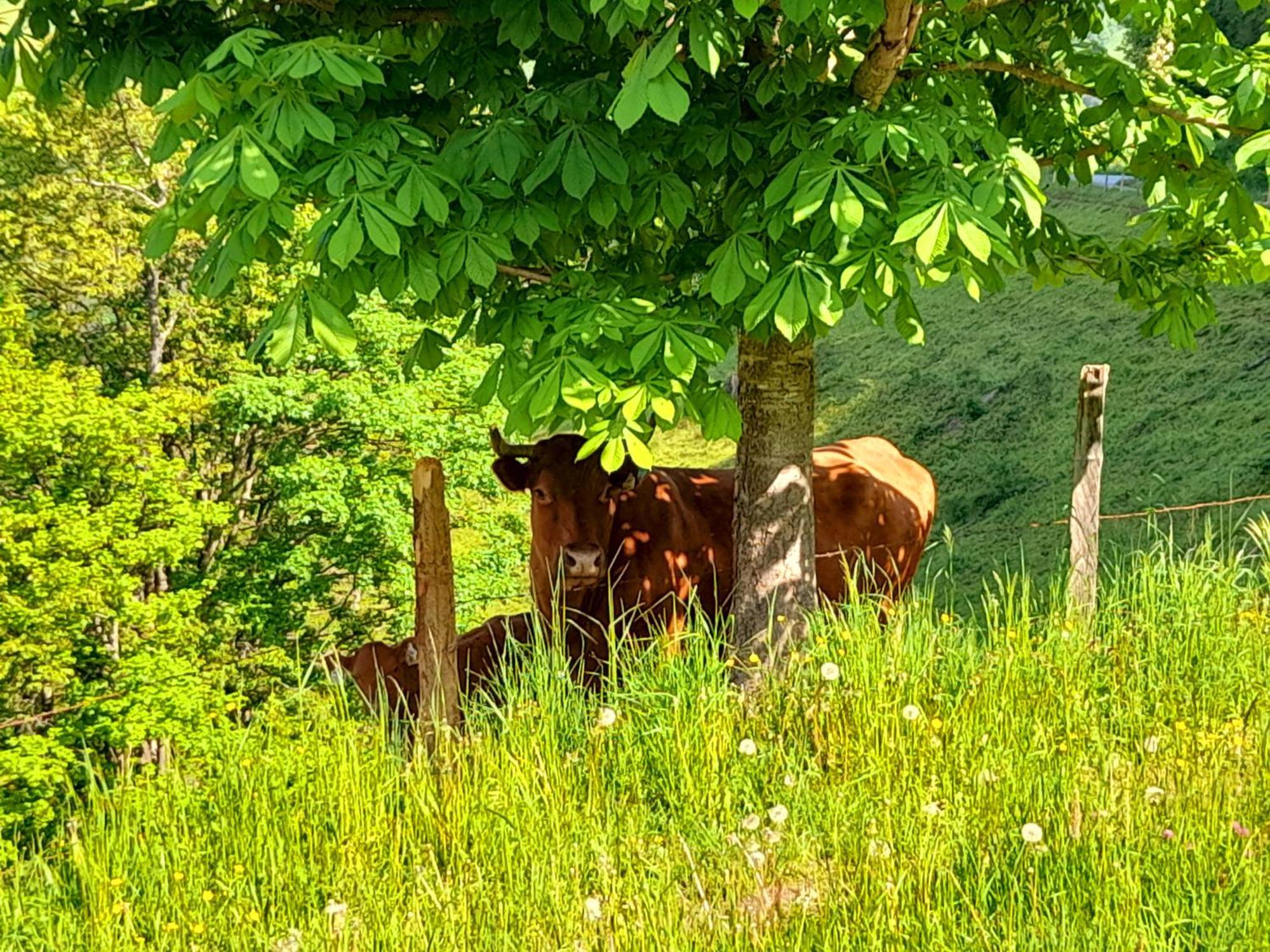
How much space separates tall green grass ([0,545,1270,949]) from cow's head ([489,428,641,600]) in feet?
5.38

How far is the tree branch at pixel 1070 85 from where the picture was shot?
6637 millimetres

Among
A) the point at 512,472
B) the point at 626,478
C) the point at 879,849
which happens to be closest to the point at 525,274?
the point at 626,478

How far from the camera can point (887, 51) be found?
6.07 m

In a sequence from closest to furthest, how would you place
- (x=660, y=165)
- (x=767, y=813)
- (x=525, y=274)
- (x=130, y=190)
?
(x=767, y=813) < (x=660, y=165) < (x=525, y=274) < (x=130, y=190)

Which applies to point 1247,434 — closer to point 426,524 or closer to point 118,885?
point 426,524

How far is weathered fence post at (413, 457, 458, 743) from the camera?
645 cm

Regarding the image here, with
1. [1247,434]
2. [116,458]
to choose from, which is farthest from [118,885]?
[1247,434]

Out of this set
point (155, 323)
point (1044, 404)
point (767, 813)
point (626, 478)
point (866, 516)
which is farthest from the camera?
point (1044, 404)

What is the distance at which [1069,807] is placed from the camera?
4.30 m

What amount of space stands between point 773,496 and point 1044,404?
102 feet

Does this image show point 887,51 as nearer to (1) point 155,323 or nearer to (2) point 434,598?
(2) point 434,598

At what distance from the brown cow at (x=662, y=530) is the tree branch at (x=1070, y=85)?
270 cm

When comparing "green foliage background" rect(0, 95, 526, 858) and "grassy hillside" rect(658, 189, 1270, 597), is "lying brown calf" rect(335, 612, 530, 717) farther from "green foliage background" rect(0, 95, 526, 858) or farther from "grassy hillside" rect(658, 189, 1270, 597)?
"grassy hillside" rect(658, 189, 1270, 597)

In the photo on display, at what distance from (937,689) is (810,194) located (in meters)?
2.19
